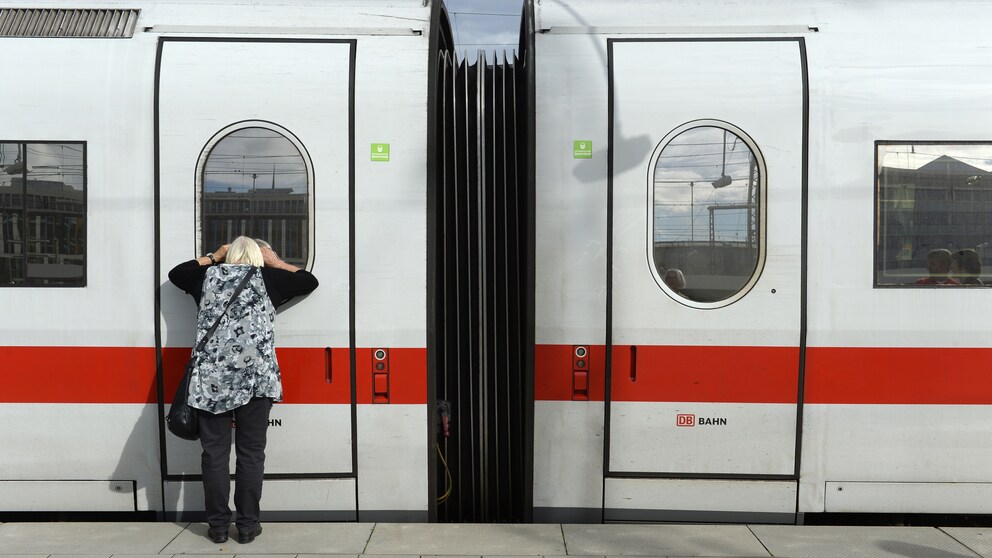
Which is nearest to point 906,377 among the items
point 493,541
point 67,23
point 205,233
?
point 493,541

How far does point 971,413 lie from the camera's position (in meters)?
4.23

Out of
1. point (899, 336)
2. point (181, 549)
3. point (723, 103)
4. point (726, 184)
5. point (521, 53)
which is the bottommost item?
point (181, 549)

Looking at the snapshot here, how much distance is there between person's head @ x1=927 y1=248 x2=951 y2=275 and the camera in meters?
4.20

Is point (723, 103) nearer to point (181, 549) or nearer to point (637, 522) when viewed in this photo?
point (637, 522)

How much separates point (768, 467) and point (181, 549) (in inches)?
123

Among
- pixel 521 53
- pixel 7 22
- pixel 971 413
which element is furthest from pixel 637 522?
pixel 7 22

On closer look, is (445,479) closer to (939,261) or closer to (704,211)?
(704,211)

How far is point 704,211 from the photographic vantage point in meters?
4.20

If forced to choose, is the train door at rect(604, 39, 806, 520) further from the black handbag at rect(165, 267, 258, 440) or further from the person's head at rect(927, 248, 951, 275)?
the black handbag at rect(165, 267, 258, 440)

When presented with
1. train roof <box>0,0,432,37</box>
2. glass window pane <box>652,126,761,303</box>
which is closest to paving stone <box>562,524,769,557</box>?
glass window pane <box>652,126,761,303</box>

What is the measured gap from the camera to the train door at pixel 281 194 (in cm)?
421

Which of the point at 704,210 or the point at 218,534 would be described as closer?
the point at 218,534

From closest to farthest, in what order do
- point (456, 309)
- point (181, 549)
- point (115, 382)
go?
point (181, 549), point (115, 382), point (456, 309)

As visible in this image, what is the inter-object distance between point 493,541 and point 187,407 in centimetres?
171
